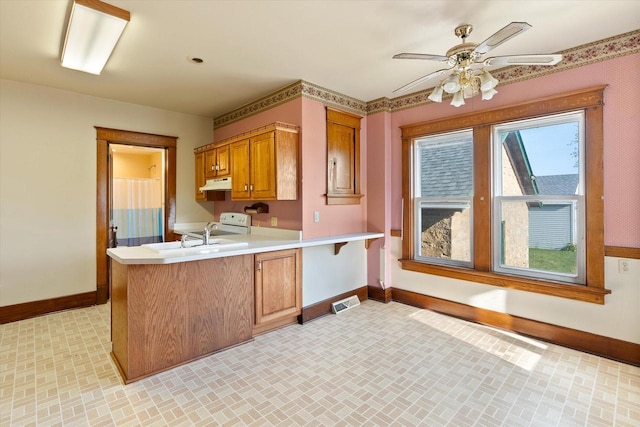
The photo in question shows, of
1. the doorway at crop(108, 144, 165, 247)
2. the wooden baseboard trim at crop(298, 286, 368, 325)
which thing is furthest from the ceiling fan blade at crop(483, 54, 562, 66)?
the doorway at crop(108, 144, 165, 247)

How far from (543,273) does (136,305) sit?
3632 millimetres

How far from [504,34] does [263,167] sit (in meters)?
2.44

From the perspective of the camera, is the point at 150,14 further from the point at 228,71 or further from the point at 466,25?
the point at 466,25

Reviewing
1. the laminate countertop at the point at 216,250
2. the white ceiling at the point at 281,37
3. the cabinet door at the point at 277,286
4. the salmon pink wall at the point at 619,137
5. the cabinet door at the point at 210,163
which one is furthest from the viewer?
the cabinet door at the point at 210,163

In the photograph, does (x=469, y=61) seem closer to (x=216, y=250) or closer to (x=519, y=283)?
(x=519, y=283)

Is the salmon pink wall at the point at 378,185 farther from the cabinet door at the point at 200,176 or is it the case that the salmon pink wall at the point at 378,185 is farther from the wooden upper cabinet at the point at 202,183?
the cabinet door at the point at 200,176

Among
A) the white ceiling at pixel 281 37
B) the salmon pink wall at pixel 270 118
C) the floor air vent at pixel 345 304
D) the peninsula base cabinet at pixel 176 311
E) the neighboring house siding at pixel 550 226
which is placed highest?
the white ceiling at pixel 281 37

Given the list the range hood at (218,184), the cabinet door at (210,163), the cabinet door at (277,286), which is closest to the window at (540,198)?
the cabinet door at (277,286)

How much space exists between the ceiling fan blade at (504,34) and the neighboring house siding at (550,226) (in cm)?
180

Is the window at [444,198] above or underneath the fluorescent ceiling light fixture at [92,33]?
underneath

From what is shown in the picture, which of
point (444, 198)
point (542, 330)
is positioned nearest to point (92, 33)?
point (444, 198)

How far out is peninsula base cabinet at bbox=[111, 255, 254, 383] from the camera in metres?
2.27

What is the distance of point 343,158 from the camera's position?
12.8 ft

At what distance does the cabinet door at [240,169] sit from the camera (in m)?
3.69
